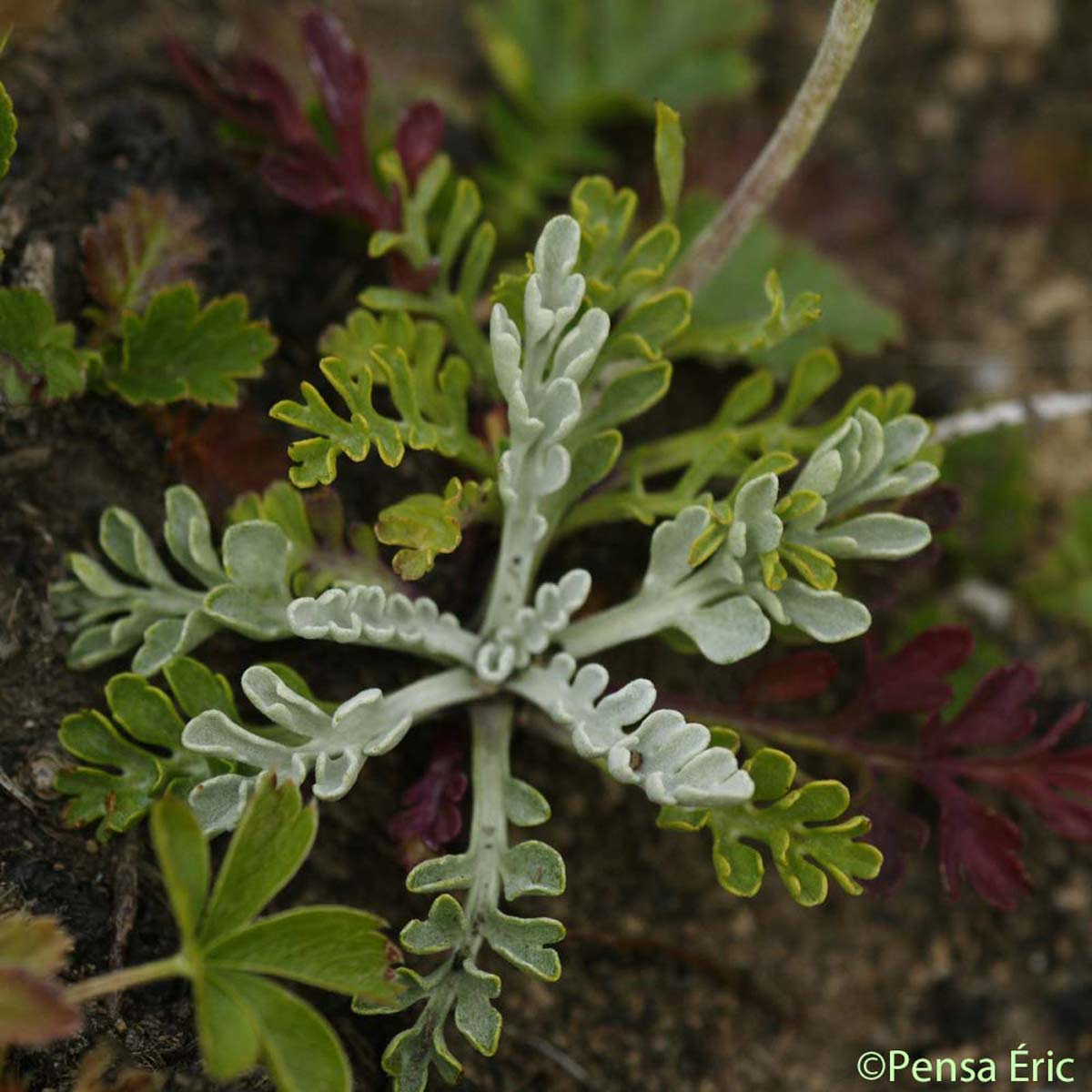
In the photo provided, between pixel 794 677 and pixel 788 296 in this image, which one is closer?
pixel 794 677

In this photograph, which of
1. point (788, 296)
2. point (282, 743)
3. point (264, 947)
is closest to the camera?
point (264, 947)

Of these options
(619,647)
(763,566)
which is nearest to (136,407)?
(619,647)

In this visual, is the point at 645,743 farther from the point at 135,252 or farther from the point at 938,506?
the point at 135,252

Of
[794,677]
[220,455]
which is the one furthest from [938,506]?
[220,455]

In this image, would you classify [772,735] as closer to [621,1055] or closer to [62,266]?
[621,1055]

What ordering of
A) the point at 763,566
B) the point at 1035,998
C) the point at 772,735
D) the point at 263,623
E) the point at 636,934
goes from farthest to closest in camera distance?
the point at 1035,998, the point at 636,934, the point at 772,735, the point at 263,623, the point at 763,566

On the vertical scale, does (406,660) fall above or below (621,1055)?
above

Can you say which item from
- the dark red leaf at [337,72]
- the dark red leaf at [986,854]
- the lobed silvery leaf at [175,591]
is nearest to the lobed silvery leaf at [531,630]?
the lobed silvery leaf at [175,591]

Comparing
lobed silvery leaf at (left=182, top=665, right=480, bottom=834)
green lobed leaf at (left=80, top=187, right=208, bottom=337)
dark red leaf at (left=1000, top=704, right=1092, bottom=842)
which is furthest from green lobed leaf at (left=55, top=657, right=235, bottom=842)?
dark red leaf at (left=1000, top=704, right=1092, bottom=842)
